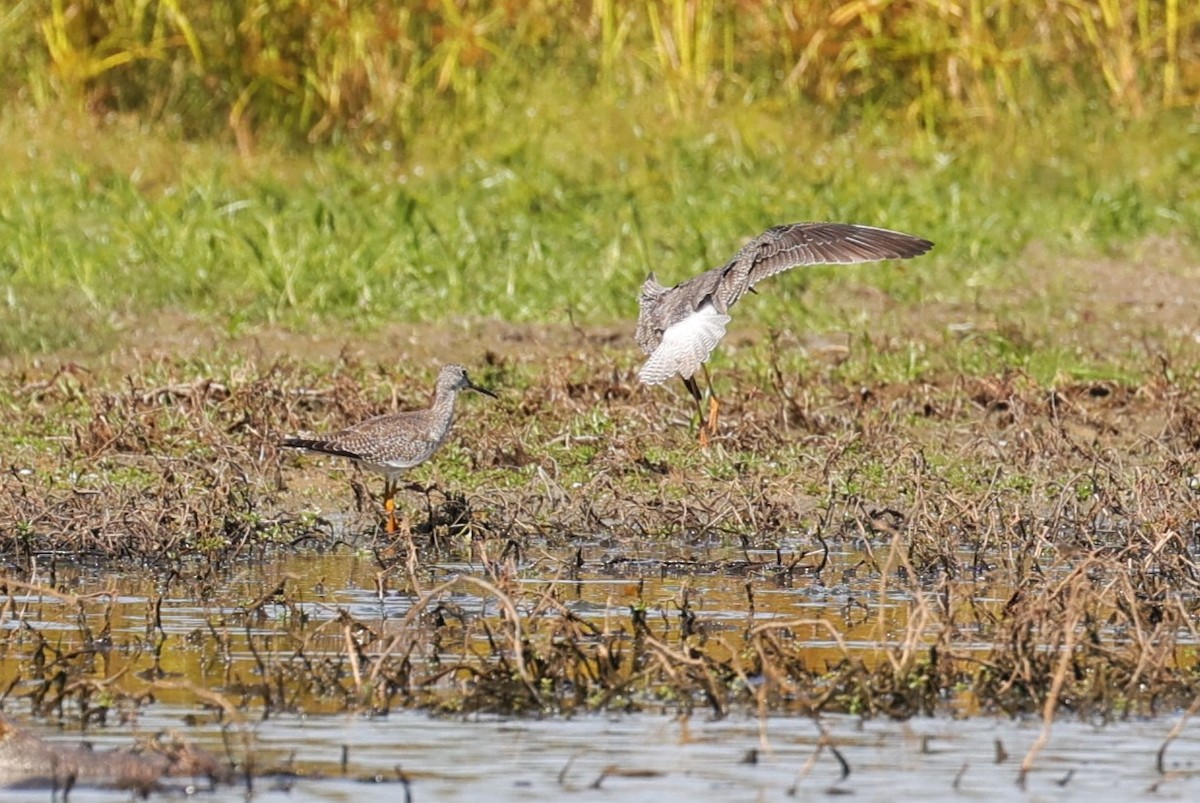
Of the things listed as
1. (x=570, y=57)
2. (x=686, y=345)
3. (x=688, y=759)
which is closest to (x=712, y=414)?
(x=686, y=345)

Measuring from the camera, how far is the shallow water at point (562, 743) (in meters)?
5.43

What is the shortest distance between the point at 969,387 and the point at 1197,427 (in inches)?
47.1

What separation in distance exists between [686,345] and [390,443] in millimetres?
1725

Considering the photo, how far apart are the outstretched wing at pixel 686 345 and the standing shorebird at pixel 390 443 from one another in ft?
3.77

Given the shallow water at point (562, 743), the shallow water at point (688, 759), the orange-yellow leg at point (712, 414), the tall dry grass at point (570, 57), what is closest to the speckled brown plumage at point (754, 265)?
the orange-yellow leg at point (712, 414)

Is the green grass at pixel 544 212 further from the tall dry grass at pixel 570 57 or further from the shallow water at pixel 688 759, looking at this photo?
the shallow water at pixel 688 759

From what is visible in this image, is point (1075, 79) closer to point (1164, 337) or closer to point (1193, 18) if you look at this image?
point (1193, 18)

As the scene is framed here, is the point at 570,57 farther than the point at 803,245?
Yes

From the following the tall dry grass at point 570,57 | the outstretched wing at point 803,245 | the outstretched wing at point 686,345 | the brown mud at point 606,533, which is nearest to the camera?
the brown mud at point 606,533

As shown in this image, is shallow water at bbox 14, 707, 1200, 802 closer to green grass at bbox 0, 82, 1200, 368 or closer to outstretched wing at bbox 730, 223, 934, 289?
outstretched wing at bbox 730, 223, 934, 289

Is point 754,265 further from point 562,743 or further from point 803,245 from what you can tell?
point 562,743

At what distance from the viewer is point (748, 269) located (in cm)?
1022

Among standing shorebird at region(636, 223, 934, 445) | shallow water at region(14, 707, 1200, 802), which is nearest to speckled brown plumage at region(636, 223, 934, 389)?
standing shorebird at region(636, 223, 934, 445)

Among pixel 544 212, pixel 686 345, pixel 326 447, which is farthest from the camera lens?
pixel 544 212
